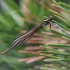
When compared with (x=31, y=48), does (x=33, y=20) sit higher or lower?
higher

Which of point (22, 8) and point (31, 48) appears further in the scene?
point (22, 8)

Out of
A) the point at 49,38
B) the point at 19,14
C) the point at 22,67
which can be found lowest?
the point at 22,67

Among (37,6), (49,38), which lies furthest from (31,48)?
(37,6)

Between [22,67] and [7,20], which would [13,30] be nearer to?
[7,20]

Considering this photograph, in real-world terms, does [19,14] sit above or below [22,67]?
above

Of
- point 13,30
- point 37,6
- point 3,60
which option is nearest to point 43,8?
point 37,6

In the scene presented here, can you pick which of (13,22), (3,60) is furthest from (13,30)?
(3,60)

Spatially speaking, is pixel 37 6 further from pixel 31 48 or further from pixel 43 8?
pixel 31 48

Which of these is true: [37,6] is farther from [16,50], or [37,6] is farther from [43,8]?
[16,50]
